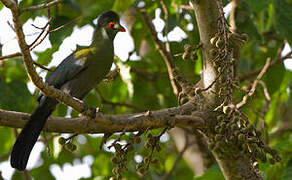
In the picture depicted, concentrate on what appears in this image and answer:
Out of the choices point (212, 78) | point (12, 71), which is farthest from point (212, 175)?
point (12, 71)

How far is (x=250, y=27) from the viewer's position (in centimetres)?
359

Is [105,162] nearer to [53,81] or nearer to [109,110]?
[109,110]

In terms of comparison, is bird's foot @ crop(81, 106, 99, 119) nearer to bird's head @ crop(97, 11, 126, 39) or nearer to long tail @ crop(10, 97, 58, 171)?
long tail @ crop(10, 97, 58, 171)

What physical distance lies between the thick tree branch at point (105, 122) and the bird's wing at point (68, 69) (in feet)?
3.00

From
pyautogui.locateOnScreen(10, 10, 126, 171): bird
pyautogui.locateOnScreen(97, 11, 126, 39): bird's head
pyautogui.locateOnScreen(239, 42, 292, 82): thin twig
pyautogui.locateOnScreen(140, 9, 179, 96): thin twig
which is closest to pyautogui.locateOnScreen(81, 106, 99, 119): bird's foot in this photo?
pyautogui.locateOnScreen(10, 10, 126, 171): bird

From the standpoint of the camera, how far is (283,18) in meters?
3.04

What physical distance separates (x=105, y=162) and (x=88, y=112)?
8.10ft

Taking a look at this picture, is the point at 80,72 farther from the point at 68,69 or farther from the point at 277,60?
the point at 277,60

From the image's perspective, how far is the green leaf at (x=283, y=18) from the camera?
2.99 meters

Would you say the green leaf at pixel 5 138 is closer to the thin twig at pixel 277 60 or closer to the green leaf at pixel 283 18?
the thin twig at pixel 277 60

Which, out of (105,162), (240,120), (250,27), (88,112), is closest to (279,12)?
(250,27)

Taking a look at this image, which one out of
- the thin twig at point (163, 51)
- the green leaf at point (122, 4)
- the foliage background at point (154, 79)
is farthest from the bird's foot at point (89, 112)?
the green leaf at point (122, 4)

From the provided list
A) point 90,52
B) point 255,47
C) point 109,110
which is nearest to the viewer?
point 90,52

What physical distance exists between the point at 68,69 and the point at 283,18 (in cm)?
148
